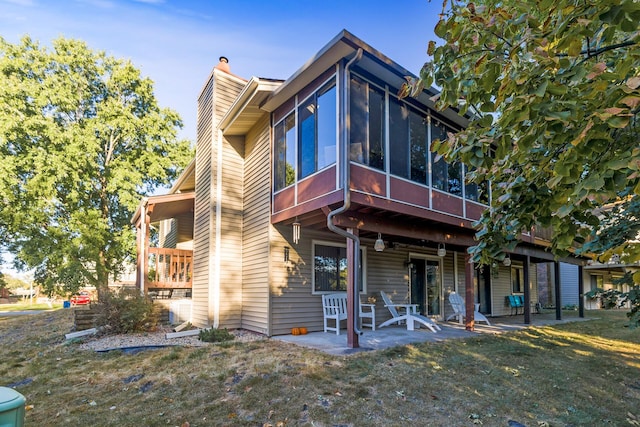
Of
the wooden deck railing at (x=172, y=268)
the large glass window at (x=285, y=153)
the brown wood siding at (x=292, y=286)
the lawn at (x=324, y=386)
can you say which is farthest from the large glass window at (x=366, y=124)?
the wooden deck railing at (x=172, y=268)

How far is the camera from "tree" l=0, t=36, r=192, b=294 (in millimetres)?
15000

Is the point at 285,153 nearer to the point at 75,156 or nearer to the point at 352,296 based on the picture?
the point at 352,296

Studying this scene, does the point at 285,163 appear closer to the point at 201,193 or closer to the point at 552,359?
the point at 201,193

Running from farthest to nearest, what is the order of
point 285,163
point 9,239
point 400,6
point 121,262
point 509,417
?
point 121,262, point 9,239, point 400,6, point 285,163, point 509,417

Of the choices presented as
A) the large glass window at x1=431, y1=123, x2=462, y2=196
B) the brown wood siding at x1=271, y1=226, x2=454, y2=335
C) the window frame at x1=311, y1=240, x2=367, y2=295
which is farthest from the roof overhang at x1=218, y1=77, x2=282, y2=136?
the large glass window at x1=431, y1=123, x2=462, y2=196

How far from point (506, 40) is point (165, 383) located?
478 cm

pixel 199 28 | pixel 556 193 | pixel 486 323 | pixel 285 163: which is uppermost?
pixel 199 28

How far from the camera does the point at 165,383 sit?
4355 mm

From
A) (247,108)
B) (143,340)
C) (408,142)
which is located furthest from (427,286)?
(143,340)

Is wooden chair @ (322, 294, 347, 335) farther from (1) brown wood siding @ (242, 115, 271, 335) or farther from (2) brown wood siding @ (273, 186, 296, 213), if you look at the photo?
(2) brown wood siding @ (273, 186, 296, 213)

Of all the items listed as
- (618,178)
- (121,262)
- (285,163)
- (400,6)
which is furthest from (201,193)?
(121,262)

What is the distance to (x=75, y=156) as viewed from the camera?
614 inches

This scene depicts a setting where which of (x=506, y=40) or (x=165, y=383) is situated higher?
(x=506, y=40)

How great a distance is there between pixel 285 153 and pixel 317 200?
1766 millimetres
